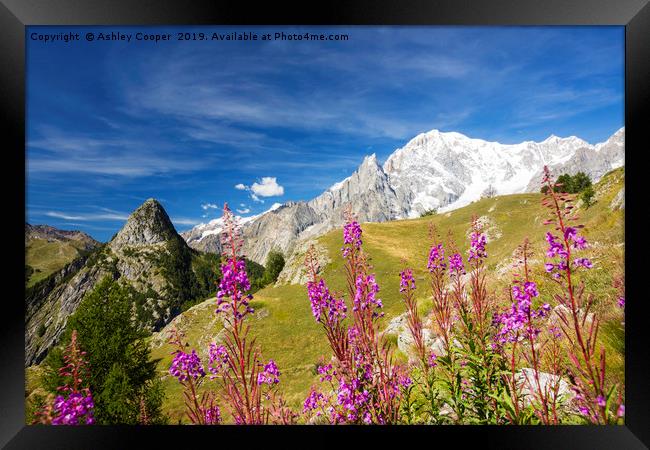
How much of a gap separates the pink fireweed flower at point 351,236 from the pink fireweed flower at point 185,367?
6.71 ft

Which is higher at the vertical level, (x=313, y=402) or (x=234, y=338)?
(x=234, y=338)

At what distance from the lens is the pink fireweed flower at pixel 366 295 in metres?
2.89

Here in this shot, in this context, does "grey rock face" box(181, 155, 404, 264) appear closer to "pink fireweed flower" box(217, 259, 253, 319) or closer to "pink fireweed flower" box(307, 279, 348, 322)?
A: "pink fireweed flower" box(307, 279, 348, 322)

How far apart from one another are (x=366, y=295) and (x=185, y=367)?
6.84 feet

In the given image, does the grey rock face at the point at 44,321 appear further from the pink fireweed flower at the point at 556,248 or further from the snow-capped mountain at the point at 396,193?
the snow-capped mountain at the point at 396,193

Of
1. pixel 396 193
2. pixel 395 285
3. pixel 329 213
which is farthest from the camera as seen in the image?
pixel 329 213

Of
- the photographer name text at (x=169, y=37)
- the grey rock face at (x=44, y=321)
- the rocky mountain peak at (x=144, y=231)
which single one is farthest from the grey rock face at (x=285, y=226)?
the photographer name text at (x=169, y=37)

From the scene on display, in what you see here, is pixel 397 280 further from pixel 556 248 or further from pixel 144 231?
pixel 144 231

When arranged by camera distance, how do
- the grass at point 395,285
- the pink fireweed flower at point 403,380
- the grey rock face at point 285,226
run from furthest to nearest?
the grey rock face at point 285,226, the grass at point 395,285, the pink fireweed flower at point 403,380

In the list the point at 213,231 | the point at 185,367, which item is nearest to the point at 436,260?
the point at 185,367

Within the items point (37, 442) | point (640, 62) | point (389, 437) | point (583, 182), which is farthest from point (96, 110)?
point (583, 182)

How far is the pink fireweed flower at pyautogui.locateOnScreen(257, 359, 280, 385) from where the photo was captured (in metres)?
3.18

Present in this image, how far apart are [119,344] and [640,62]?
49.4 feet

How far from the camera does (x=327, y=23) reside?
4.14 metres
